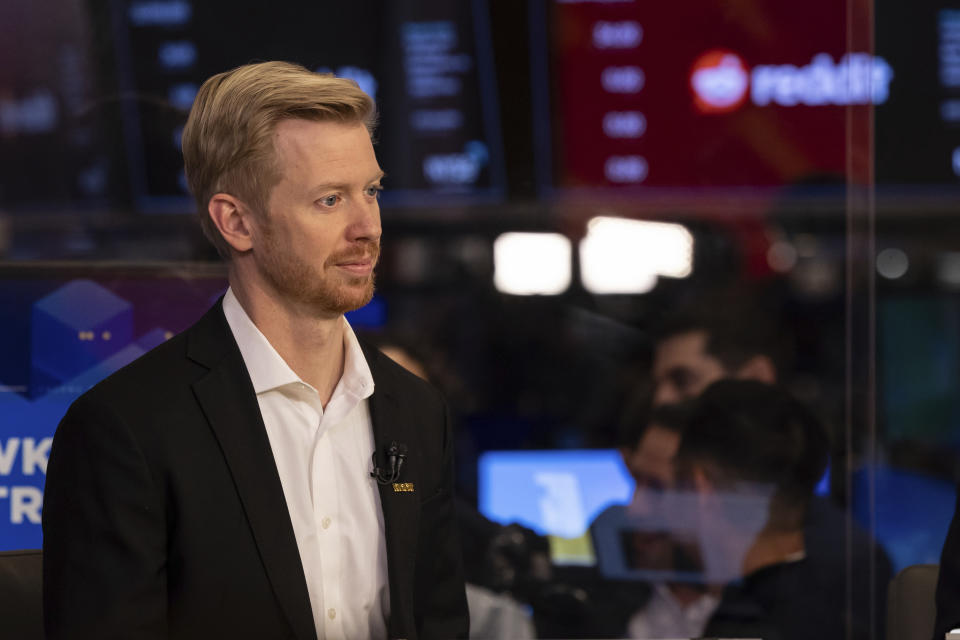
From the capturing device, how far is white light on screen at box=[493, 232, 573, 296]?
9.65 feet

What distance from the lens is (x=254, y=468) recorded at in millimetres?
1437

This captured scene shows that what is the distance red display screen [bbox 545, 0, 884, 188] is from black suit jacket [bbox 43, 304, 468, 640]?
5.42 feet

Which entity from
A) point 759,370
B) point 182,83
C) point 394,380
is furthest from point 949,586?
point 182,83

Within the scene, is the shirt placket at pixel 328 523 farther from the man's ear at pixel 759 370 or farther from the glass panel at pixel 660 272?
the man's ear at pixel 759 370

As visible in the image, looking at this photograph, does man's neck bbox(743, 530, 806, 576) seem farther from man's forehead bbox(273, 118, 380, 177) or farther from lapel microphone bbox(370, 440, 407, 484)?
man's forehead bbox(273, 118, 380, 177)

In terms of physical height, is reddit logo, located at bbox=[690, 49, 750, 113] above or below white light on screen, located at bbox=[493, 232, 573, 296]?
above

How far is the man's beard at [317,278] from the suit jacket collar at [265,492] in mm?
105

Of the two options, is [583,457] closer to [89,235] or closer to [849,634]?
[849,634]

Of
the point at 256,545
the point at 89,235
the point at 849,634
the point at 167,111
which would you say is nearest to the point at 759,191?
the point at 849,634

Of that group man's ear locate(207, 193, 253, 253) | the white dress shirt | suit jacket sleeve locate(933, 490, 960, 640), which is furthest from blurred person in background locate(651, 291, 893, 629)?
man's ear locate(207, 193, 253, 253)

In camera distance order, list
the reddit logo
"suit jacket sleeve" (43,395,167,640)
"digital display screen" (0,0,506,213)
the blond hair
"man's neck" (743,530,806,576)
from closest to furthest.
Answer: "suit jacket sleeve" (43,395,167,640) → the blond hair → "digital display screen" (0,0,506,213) → "man's neck" (743,530,806,576) → the reddit logo

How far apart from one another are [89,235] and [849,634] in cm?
221

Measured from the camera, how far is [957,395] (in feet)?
9.72

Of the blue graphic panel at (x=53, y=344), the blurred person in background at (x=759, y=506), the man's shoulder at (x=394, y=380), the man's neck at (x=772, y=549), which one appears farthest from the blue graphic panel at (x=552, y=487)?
the man's shoulder at (x=394, y=380)
